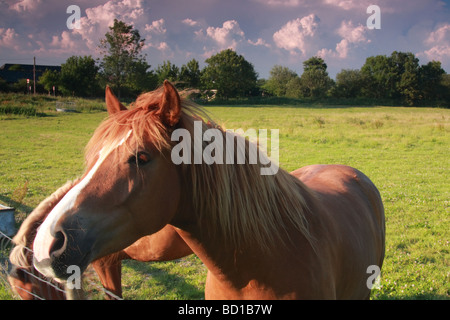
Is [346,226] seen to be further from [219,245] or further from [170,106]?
[170,106]

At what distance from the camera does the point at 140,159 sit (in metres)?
1.57

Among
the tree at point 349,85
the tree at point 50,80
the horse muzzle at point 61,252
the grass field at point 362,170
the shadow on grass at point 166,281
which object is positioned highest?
the tree at point 349,85

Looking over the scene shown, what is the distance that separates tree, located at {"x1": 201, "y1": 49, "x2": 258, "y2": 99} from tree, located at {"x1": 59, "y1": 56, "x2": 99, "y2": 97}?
21.6 meters

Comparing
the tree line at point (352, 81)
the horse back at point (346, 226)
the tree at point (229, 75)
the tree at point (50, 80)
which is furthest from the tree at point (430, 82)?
the horse back at point (346, 226)

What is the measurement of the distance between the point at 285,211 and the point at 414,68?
79.1 metres

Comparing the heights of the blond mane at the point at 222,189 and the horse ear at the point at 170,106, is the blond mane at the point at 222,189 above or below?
below

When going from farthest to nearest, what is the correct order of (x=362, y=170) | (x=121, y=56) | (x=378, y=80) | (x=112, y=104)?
(x=378, y=80), (x=121, y=56), (x=362, y=170), (x=112, y=104)

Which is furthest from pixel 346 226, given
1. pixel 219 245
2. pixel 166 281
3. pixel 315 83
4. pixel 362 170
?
pixel 315 83

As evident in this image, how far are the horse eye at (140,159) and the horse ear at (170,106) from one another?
22 cm

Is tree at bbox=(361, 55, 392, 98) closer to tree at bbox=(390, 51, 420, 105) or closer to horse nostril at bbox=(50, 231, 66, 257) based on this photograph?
tree at bbox=(390, 51, 420, 105)

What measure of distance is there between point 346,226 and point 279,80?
88876 millimetres

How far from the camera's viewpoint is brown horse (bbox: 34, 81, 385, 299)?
1.47m

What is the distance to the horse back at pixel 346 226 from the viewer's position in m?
2.13

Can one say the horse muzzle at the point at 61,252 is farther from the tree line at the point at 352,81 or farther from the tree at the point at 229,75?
the tree at the point at 229,75
